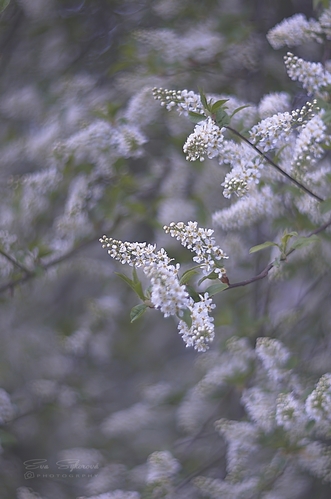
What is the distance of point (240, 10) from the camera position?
2373 mm

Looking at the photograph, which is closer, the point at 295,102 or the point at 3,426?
the point at 295,102

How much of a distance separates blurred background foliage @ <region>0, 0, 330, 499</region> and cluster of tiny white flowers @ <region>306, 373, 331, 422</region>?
672mm

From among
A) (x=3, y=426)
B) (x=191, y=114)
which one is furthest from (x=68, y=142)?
(x=3, y=426)

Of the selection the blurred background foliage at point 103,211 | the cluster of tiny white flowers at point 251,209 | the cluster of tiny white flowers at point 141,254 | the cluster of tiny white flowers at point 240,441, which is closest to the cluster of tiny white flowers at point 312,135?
the cluster of tiny white flowers at point 141,254

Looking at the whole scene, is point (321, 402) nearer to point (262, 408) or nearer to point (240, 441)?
point (262, 408)

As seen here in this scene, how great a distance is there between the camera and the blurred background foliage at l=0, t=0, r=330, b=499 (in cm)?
210

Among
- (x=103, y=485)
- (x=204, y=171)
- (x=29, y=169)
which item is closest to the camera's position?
(x=103, y=485)

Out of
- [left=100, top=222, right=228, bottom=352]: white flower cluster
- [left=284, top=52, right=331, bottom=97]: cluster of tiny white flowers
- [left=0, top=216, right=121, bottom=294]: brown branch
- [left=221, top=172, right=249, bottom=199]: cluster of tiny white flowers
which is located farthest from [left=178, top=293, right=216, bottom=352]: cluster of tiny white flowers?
[left=0, top=216, right=121, bottom=294]: brown branch

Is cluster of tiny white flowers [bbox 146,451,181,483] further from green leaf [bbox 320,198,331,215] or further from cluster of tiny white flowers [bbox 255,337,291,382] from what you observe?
green leaf [bbox 320,198,331,215]

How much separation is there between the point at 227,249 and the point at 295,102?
0.68m

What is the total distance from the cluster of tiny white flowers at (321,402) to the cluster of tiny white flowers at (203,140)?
0.66m

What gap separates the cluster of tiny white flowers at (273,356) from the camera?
158 cm

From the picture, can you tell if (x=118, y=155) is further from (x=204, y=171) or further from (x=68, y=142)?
(x=204, y=171)

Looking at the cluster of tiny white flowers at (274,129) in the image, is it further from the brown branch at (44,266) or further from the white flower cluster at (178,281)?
the brown branch at (44,266)
